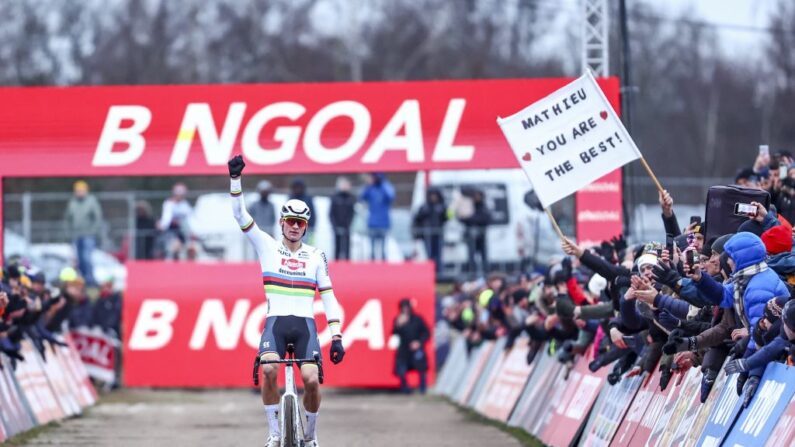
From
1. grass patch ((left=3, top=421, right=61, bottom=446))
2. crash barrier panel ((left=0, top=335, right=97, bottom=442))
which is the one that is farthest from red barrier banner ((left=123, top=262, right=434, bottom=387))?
grass patch ((left=3, top=421, right=61, bottom=446))

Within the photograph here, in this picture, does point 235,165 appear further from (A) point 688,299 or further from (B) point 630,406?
(B) point 630,406

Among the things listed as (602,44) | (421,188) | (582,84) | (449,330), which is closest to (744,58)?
(421,188)

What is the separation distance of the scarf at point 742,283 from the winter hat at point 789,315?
43.6 inches

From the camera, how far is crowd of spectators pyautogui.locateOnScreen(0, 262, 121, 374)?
17.5 metres

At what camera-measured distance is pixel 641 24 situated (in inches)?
2707

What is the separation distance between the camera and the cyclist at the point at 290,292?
1246 cm

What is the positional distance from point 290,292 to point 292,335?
1.17 feet

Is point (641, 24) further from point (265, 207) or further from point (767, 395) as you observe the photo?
point (767, 395)

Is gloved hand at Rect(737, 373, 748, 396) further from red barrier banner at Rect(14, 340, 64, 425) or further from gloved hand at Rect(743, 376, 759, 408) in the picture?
red barrier banner at Rect(14, 340, 64, 425)

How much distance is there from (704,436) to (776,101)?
5185cm

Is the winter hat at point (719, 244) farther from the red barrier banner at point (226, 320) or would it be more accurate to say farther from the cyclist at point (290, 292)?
the red barrier banner at point (226, 320)

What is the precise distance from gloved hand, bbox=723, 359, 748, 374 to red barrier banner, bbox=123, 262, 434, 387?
1692cm

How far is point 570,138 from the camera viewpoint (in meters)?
15.9

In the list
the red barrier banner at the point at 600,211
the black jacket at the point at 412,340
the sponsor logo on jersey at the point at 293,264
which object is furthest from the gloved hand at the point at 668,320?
the black jacket at the point at 412,340
